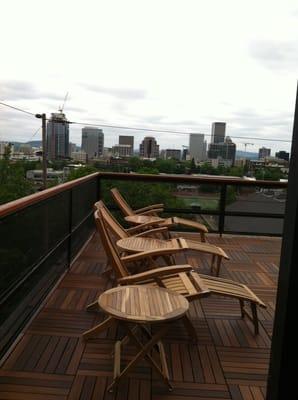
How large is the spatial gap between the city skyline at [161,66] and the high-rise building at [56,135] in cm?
81

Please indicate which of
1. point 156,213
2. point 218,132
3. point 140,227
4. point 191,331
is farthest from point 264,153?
point 191,331

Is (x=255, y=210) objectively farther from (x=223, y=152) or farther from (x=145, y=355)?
(x=145, y=355)

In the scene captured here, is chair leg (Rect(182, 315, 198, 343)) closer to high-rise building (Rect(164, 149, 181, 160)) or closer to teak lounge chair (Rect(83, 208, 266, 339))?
teak lounge chair (Rect(83, 208, 266, 339))

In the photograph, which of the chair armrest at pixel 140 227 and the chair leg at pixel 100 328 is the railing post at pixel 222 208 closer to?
the chair armrest at pixel 140 227

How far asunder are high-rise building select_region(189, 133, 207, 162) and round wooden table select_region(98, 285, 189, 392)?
19.1ft

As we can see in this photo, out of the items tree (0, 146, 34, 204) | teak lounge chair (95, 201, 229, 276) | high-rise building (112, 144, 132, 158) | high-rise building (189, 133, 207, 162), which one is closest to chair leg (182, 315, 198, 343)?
teak lounge chair (95, 201, 229, 276)

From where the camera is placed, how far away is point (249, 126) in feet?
56.5

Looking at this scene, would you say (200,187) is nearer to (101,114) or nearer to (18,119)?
(101,114)

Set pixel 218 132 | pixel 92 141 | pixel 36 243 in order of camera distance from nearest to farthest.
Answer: pixel 36 243, pixel 218 132, pixel 92 141

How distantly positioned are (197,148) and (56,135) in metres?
14.4

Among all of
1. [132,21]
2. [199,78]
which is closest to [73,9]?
[132,21]

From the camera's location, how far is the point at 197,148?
10078 millimetres

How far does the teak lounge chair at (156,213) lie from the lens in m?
5.06

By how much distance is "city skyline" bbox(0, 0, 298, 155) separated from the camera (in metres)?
5.12
